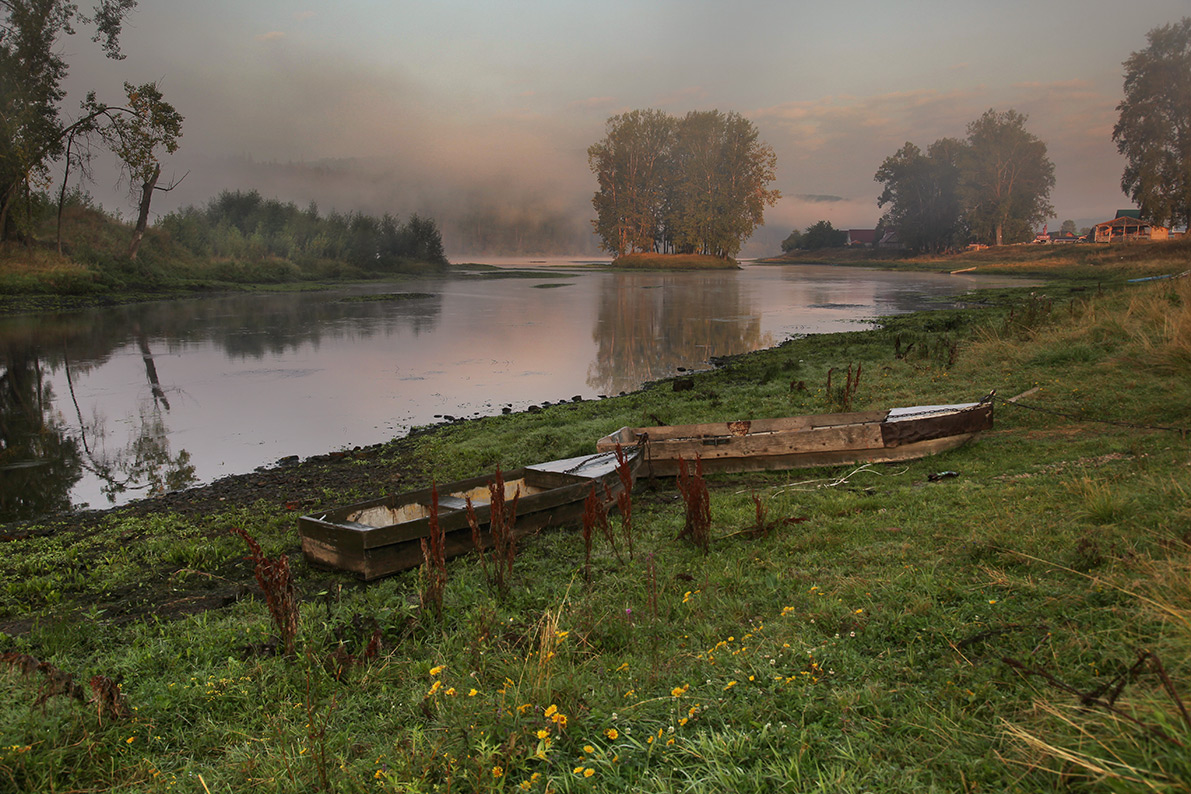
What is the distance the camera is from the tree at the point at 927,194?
290 ft

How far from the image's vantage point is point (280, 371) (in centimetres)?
1908

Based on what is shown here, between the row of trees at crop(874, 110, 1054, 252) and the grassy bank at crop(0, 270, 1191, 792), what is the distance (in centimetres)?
8583

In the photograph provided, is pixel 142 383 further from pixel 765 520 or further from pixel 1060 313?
pixel 1060 313

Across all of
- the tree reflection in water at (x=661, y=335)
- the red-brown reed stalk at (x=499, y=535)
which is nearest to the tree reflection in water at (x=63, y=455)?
the red-brown reed stalk at (x=499, y=535)

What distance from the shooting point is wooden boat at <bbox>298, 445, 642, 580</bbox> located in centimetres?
607

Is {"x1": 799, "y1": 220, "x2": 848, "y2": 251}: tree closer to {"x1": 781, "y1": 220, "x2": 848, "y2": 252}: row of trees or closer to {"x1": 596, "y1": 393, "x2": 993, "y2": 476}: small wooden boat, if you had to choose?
{"x1": 781, "y1": 220, "x2": 848, "y2": 252}: row of trees

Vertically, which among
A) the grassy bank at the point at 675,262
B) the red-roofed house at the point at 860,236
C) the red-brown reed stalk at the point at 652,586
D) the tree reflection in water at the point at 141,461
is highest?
the red-roofed house at the point at 860,236

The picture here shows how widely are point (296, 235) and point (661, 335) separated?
188ft

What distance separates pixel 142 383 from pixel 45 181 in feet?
93.7

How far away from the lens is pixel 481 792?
2.85 meters

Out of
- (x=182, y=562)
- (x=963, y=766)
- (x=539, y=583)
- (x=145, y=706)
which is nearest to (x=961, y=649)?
(x=963, y=766)

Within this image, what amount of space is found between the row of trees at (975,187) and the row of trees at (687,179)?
19.2 meters

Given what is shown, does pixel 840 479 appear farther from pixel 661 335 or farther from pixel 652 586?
pixel 661 335

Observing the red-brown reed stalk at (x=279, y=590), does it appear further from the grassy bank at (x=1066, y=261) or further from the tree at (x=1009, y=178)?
the tree at (x=1009, y=178)
